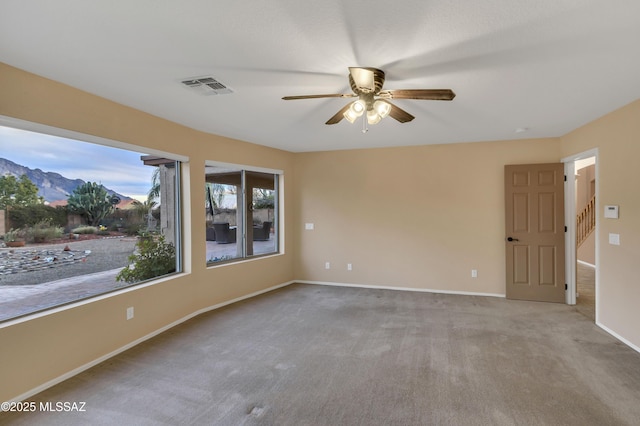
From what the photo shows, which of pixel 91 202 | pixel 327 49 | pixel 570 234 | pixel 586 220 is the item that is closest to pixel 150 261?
pixel 91 202

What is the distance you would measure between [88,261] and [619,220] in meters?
5.61

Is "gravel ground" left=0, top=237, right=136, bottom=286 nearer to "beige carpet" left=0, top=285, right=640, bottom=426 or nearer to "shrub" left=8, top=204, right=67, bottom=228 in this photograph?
"shrub" left=8, top=204, right=67, bottom=228

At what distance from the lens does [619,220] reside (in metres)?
3.44

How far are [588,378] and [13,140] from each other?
513cm

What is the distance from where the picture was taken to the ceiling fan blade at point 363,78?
2.14 m

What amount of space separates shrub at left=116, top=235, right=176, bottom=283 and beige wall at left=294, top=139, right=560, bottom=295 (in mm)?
2635

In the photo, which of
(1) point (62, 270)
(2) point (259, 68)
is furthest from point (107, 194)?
(2) point (259, 68)

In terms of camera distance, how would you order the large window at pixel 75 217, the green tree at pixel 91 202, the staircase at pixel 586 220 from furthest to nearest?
the staircase at pixel 586 220 < the green tree at pixel 91 202 < the large window at pixel 75 217

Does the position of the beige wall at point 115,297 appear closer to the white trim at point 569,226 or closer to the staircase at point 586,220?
the white trim at point 569,226

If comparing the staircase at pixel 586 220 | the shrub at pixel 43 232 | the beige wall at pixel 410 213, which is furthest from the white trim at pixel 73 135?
the staircase at pixel 586 220

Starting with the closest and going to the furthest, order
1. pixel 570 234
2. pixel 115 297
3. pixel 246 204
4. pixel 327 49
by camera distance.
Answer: pixel 327 49 → pixel 115 297 → pixel 570 234 → pixel 246 204

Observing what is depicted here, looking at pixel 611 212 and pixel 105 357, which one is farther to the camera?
pixel 611 212

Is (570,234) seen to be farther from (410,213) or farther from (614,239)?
(410,213)

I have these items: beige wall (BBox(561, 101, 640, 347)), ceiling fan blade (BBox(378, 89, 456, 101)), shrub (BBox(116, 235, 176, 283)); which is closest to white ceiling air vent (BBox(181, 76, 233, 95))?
ceiling fan blade (BBox(378, 89, 456, 101))
